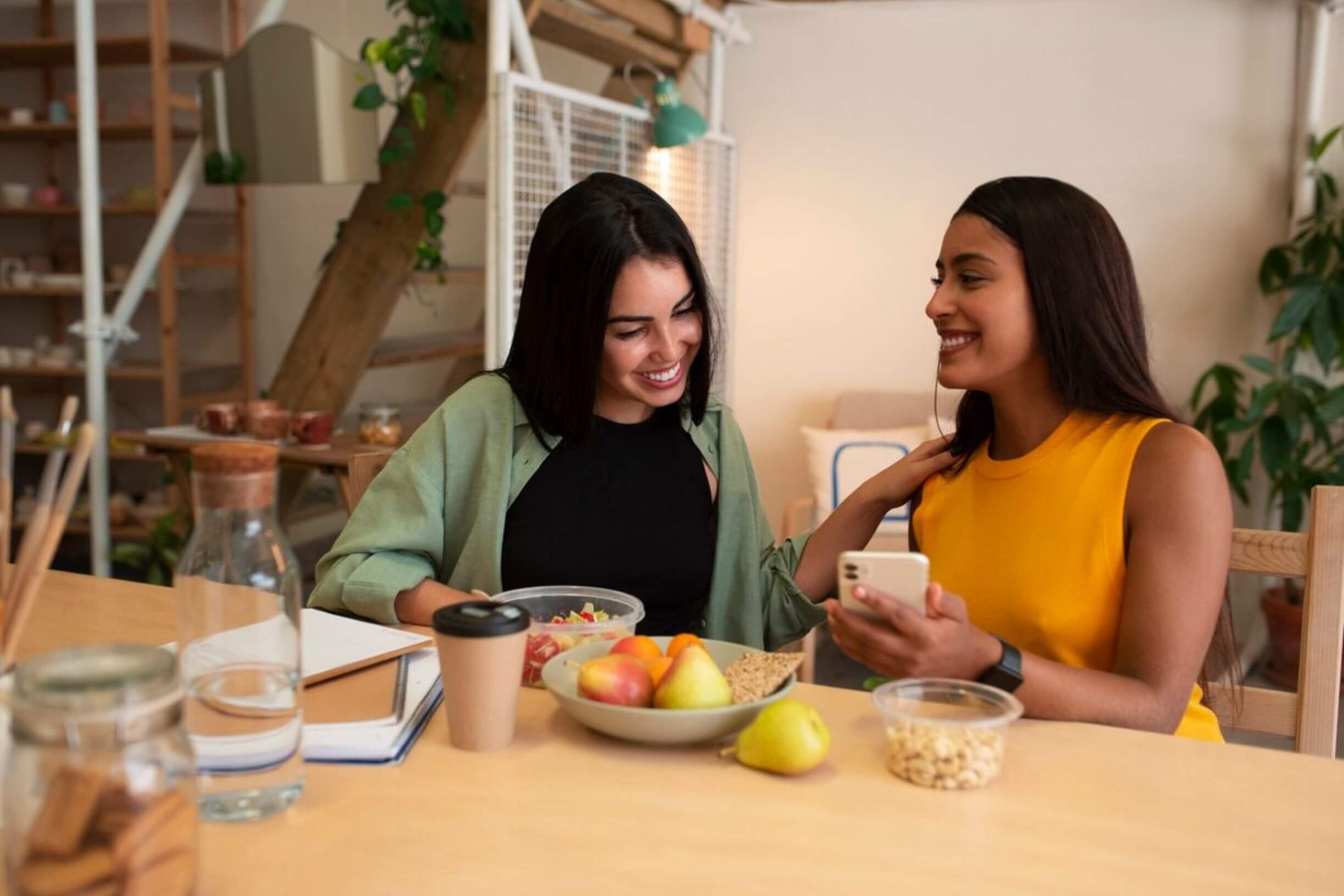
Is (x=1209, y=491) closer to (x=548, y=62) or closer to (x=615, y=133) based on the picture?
(x=615, y=133)

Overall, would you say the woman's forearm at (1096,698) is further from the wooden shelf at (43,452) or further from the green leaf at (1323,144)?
the wooden shelf at (43,452)

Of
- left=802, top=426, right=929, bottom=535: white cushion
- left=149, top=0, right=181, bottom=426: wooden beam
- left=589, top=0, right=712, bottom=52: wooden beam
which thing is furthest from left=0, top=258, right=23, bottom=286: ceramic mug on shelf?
left=802, top=426, right=929, bottom=535: white cushion

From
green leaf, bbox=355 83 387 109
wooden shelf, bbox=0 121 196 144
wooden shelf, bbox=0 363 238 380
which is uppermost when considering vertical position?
wooden shelf, bbox=0 121 196 144

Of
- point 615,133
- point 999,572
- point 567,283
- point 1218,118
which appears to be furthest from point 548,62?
point 999,572

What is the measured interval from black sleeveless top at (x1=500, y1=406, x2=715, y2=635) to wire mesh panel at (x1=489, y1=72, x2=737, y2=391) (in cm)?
102

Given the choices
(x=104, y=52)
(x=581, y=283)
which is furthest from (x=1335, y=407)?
(x=104, y=52)

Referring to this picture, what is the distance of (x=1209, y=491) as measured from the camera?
4.35 ft

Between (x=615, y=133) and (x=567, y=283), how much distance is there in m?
2.07

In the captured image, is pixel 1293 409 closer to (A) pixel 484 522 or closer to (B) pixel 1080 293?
(B) pixel 1080 293

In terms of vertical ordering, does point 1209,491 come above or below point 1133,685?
above

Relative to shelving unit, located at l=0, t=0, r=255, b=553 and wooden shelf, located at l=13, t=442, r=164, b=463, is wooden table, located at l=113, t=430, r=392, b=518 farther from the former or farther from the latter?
wooden shelf, located at l=13, t=442, r=164, b=463

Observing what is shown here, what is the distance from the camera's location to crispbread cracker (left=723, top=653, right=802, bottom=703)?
1.12 metres

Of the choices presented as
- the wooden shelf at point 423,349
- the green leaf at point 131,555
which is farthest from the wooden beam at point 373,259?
the green leaf at point 131,555

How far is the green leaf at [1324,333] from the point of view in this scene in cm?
341
